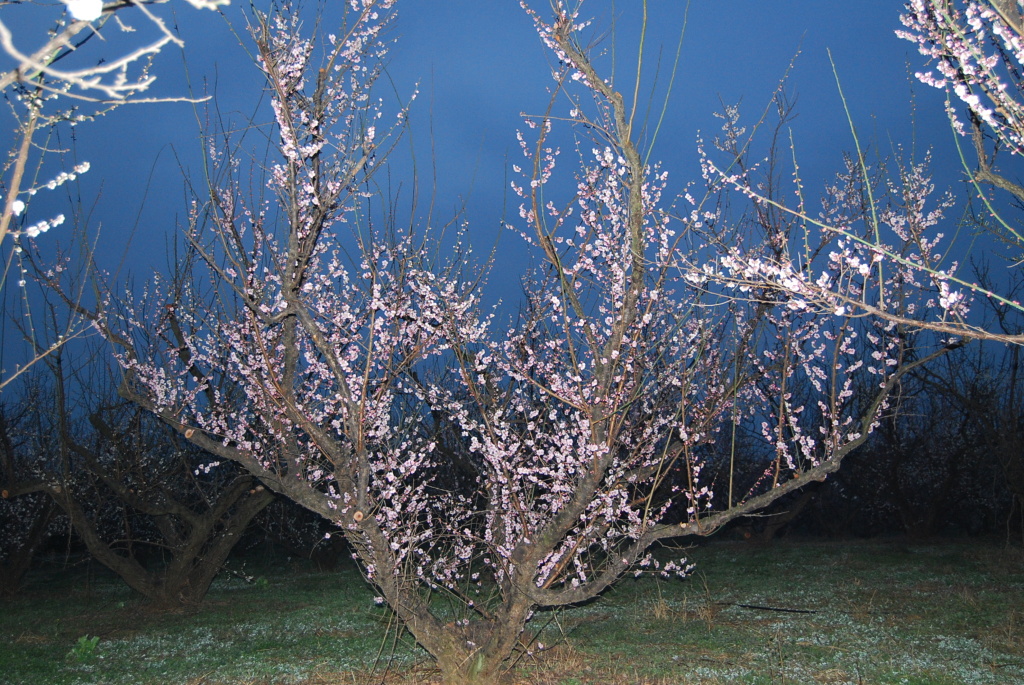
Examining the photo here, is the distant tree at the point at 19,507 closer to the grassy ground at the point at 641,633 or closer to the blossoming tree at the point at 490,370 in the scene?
the grassy ground at the point at 641,633

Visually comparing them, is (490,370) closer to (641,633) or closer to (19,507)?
(641,633)

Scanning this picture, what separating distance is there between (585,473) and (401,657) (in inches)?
101

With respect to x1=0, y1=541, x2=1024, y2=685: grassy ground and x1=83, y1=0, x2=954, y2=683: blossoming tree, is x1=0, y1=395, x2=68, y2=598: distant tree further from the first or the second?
x1=83, y1=0, x2=954, y2=683: blossoming tree

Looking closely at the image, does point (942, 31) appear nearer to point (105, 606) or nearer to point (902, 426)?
point (105, 606)

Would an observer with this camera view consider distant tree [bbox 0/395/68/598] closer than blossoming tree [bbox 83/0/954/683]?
No

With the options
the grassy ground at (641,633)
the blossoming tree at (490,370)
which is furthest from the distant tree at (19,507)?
the blossoming tree at (490,370)

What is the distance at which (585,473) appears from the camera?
427 centimetres

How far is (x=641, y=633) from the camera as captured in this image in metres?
6.44

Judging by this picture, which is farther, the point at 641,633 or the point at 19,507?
the point at 19,507

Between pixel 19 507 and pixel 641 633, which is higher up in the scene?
pixel 19 507

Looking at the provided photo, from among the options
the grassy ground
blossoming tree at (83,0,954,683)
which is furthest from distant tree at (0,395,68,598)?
blossoming tree at (83,0,954,683)

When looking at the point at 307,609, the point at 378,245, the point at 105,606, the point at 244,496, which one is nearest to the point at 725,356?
the point at 378,245

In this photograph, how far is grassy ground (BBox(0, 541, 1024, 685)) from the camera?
17.0 feet

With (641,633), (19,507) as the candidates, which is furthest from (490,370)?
(19,507)
